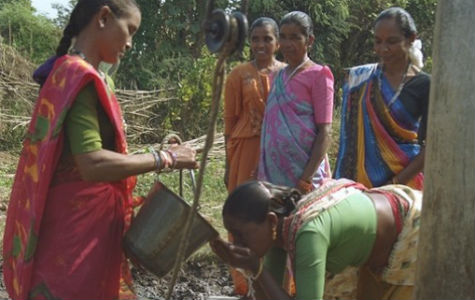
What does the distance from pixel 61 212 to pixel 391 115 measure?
178 centimetres

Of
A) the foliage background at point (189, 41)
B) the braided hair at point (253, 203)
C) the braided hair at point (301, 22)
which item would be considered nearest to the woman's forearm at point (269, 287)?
the braided hair at point (253, 203)

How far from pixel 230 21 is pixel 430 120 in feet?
3.33

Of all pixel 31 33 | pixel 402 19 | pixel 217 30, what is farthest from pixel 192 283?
pixel 31 33

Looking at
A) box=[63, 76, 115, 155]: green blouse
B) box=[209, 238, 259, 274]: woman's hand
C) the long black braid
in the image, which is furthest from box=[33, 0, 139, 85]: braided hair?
box=[209, 238, 259, 274]: woman's hand

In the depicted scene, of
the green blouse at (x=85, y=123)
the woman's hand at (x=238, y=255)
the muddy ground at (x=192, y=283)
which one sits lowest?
the muddy ground at (x=192, y=283)

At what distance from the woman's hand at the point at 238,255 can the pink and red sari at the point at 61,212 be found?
39cm

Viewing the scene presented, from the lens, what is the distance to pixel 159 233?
8.66 feet

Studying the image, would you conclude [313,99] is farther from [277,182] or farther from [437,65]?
[437,65]

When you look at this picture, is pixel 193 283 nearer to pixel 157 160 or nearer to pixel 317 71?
pixel 317 71

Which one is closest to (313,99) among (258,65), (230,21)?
(258,65)

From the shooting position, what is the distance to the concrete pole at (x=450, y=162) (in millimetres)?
2713

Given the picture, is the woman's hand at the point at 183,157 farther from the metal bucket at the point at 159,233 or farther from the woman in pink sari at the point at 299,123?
the woman in pink sari at the point at 299,123

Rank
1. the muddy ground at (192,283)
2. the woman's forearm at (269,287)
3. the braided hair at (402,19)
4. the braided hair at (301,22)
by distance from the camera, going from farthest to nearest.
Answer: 1. the muddy ground at (192,283)
2. the braided hair at (301,22)
3. the braided hair at (402,19)
4. the woman's forearm at (269,287)

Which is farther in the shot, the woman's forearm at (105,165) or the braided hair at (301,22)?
the braided hair at (301,22)
